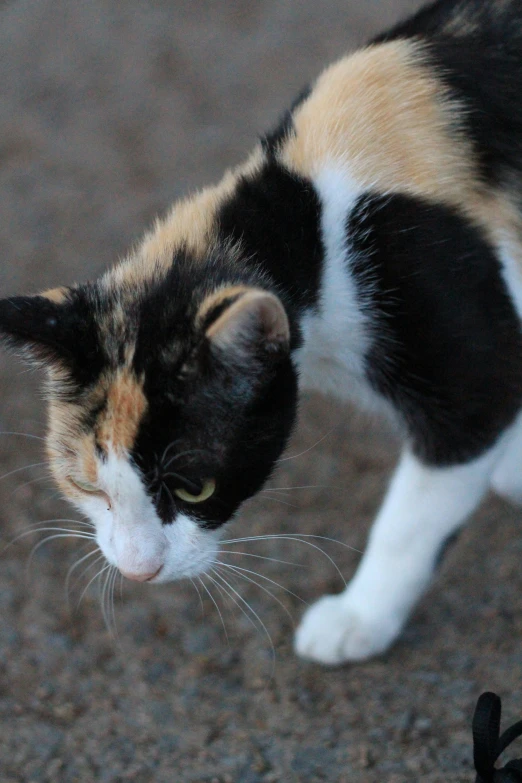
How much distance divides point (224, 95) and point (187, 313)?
8.40 ft

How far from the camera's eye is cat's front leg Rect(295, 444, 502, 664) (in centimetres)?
161

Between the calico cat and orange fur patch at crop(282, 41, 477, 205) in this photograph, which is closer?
the calico cat

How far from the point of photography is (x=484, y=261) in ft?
4.84

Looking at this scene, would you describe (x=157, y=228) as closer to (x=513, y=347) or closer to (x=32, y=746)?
(x=513, y=347)

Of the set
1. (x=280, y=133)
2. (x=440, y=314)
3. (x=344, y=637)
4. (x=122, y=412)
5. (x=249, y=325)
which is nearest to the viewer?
(x=249, y=325)

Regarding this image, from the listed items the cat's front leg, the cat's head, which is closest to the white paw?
the cat's front leg

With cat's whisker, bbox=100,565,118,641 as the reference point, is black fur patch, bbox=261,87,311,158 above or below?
above

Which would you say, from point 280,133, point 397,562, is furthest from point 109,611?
point 280,133

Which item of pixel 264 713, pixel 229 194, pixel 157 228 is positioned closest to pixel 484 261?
pixel 229 194

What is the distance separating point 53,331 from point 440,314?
0.58 metres

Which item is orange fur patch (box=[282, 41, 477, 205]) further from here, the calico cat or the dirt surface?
the dirt surface

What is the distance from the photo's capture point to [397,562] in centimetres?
168

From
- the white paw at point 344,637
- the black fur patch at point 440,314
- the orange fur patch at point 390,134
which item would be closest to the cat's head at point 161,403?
the black fur patch at point 440,314

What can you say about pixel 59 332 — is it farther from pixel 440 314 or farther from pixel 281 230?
pixel 440 314
